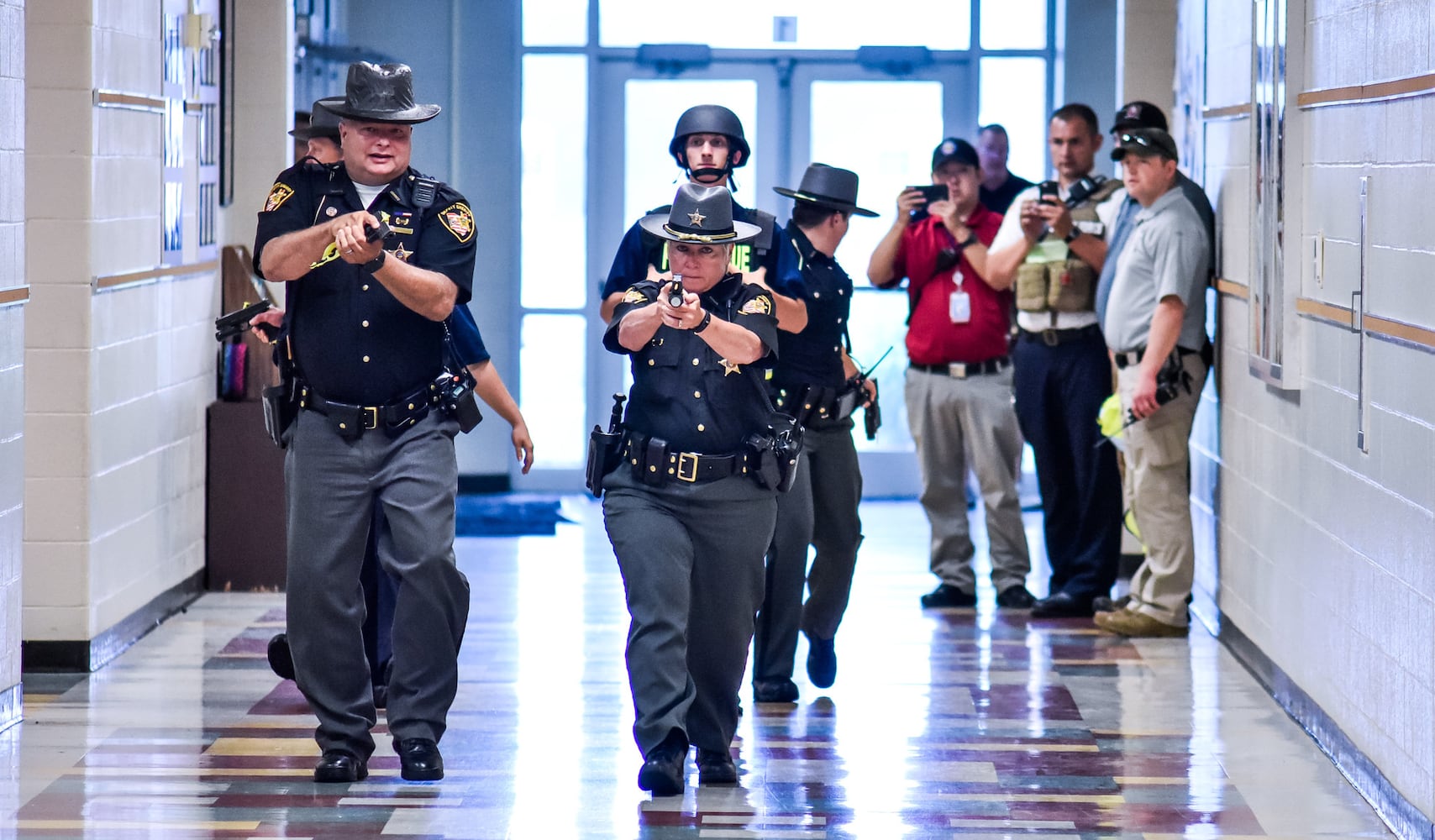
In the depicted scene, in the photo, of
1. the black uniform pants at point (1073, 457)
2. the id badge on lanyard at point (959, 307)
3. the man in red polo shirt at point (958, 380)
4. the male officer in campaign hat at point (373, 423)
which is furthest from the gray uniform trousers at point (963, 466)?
the male officer in campaign hat at point (373, 423)

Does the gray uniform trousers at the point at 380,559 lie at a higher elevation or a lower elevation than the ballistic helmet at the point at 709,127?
lower

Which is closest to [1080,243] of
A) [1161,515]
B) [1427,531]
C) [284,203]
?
[1161,515]

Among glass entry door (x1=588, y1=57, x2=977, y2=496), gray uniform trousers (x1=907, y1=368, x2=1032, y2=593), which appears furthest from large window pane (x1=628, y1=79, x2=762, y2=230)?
gray uniform trousers (x1=907, y1=368, x2=1032, y2=593)

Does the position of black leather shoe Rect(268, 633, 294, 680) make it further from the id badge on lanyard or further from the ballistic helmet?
the id badge on lanyard

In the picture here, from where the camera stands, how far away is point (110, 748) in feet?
16.5

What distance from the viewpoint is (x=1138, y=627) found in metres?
6.75

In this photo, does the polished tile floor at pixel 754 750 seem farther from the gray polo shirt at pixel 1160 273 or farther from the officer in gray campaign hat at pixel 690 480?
the gray polo shirt at pixel 1160 273

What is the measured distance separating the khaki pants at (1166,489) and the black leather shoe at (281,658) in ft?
9.84

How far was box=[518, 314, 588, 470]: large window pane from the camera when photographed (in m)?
10.8

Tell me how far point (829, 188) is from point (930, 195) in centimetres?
172

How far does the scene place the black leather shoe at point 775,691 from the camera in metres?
5.66

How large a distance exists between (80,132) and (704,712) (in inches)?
111

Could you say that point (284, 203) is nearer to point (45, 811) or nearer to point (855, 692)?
point (45, 811)

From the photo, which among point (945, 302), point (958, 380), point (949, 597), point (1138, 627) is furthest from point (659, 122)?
point (1138, 627)
